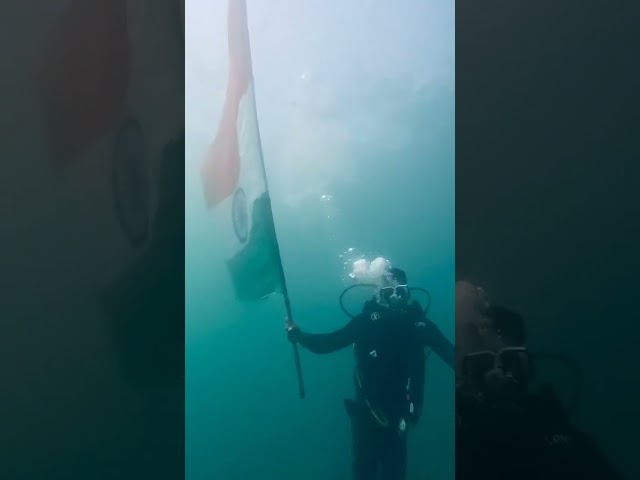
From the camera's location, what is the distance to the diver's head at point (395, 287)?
65.7 inches

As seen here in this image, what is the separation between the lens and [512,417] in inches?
62.9

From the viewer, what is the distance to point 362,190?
1.68 metres

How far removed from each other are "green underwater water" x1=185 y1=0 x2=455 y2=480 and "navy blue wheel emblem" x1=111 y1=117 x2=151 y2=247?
15 centimetres

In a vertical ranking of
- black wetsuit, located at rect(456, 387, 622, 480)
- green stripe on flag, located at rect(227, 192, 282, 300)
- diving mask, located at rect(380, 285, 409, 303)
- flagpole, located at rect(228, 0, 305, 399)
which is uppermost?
flagpole, located at rect(228, 0, 305, 399)

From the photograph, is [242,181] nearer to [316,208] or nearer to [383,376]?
[316,208]

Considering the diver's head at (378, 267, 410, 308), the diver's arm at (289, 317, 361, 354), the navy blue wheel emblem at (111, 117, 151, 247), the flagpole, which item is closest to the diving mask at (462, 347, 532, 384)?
the diver's head at (378, 267, 410, 308)

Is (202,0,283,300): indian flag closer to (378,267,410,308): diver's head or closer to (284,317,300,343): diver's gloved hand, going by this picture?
(284,317,300,343): diver's gloved hand

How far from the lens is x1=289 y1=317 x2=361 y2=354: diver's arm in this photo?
1682 mm

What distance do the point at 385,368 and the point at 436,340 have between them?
0.19 m

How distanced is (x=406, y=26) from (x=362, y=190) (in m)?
0.55

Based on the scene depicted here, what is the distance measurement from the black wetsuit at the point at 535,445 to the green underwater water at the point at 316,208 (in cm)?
14

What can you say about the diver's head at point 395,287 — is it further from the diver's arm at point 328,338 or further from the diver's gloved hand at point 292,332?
the diver's gloved hand at point 292,332

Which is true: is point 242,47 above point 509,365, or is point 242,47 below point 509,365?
above

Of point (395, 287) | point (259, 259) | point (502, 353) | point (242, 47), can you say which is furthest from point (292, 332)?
point (242, 47)
